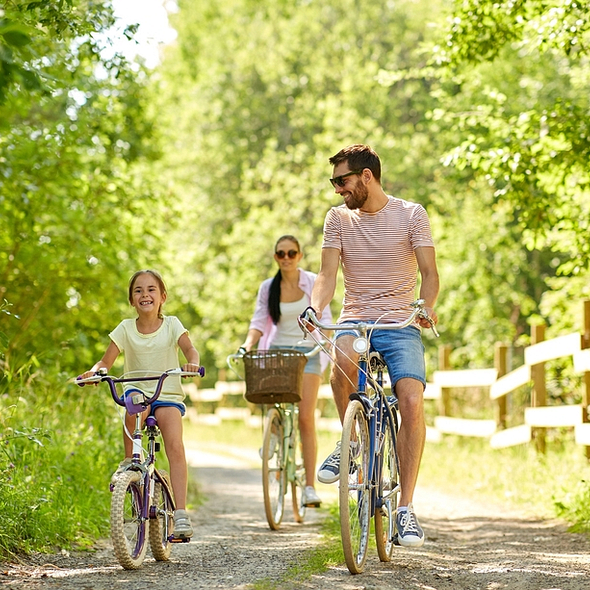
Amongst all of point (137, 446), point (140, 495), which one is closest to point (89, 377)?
point (137, 446)

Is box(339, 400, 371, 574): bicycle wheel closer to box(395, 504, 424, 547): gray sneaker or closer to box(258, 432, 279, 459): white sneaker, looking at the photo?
box(395, 504, 424, 547): gray sneaker

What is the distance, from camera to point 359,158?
212 inches

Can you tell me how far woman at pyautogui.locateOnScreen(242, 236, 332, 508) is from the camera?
7891 mm

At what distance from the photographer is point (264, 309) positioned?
8.05 metres

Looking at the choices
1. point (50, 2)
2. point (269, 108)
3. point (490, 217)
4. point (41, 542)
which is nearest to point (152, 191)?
point (50, 2)

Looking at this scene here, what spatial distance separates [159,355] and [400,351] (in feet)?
4.46

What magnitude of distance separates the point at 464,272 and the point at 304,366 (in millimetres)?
14365

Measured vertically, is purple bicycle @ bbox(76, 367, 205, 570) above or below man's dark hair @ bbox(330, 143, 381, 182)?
below

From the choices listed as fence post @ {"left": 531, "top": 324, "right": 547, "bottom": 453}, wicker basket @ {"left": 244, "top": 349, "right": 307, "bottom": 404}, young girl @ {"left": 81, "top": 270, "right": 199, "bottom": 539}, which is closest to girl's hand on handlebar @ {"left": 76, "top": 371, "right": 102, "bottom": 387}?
young girl @ {"left": 81, "top": 270, "right": 199, "bottom": 539}

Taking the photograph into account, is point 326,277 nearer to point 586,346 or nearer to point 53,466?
point 53,466

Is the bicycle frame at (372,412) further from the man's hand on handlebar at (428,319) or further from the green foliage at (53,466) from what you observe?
the green foliage at (53,466)

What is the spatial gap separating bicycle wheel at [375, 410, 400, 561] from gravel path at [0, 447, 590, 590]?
0.40 feet

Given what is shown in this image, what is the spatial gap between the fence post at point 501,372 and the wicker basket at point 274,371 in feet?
16.5

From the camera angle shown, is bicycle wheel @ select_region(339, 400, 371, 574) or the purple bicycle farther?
the purple bicycle
